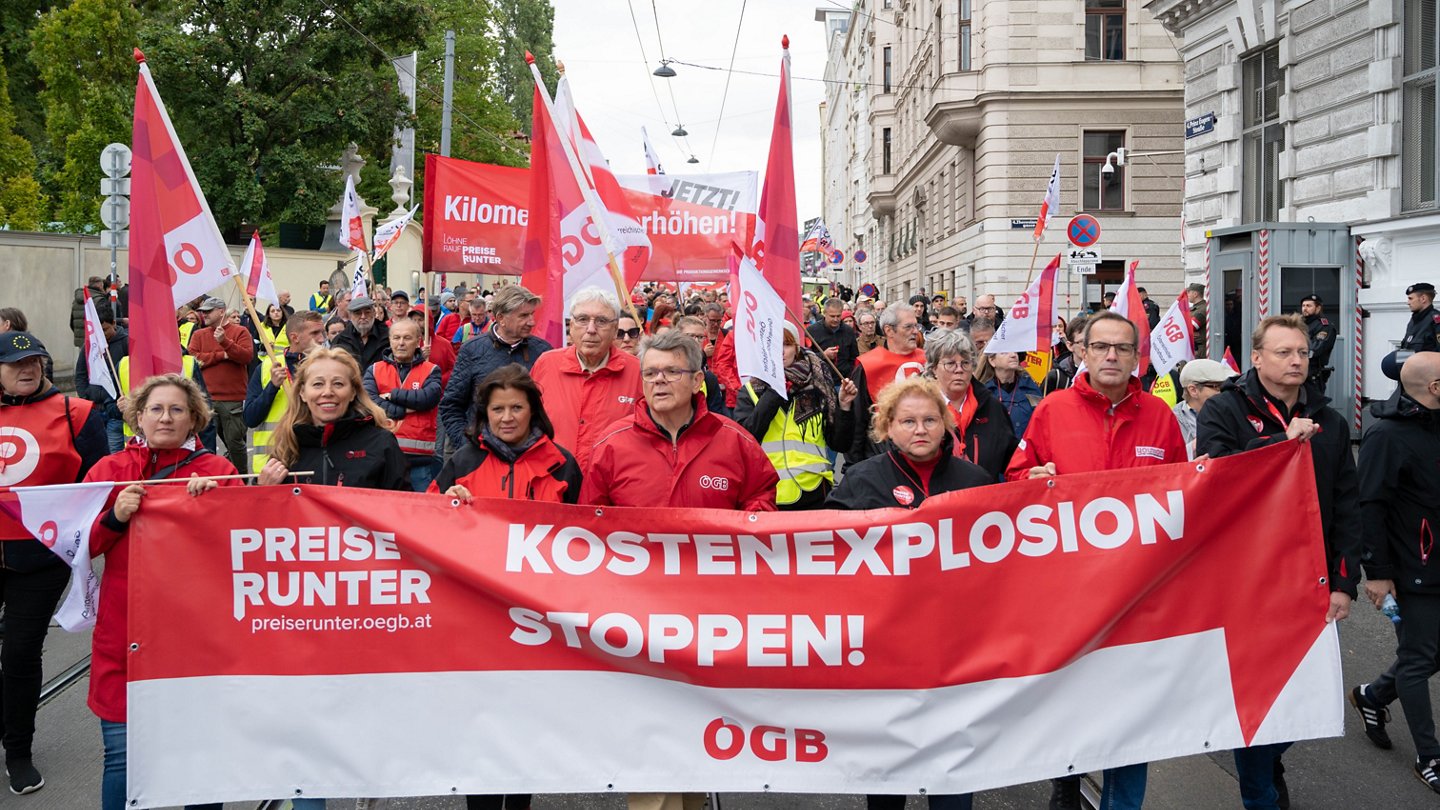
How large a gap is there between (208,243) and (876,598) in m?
3.83

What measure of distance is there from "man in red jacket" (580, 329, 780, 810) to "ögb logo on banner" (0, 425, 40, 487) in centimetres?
242

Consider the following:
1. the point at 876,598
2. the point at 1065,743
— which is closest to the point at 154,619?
the point at 876,598

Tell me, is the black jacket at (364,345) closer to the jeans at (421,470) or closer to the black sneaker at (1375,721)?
the jeans at (421,470)

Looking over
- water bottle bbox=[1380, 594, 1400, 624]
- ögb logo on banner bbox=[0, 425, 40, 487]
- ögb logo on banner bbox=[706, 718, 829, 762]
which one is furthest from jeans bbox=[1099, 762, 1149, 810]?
ögb logo on banner bbox=[0, 425, 40, 487]

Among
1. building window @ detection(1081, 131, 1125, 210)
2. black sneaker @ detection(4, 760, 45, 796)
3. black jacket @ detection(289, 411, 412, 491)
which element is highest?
building window @ detection(1081, 131, 1125, 210)

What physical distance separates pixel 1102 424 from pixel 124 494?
3449mm

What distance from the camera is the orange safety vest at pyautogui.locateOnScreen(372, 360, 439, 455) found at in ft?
26.0

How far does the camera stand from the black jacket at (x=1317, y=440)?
4.47 metres

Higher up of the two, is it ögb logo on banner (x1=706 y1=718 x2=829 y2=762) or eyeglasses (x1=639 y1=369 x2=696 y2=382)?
eyeglasses (x1=639 y1=369 x2=696 y2=382)

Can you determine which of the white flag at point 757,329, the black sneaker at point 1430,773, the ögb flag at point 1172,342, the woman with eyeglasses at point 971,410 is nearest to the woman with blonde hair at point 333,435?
the white flag at point 757,329

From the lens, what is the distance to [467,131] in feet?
169

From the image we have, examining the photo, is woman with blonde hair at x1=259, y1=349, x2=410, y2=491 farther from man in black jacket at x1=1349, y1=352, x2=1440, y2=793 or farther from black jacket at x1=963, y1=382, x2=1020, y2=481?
man in black jacket at x1=1349, y1=352, x2=1440, y2=793

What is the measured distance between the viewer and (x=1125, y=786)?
402 cm

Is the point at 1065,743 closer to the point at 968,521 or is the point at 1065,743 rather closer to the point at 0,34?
the point at 968,521
